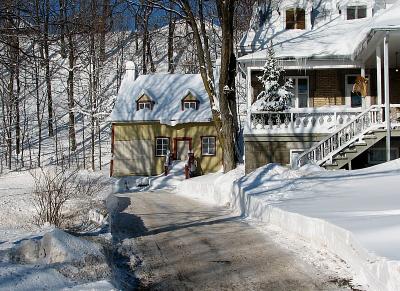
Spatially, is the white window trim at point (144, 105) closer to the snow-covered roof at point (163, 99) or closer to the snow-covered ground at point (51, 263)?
the snow-covered roof at point (163, 99)

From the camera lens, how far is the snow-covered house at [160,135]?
2931 cm

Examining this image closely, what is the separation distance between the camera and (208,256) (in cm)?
776

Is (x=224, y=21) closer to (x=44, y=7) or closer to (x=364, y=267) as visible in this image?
(x=44, y=7)

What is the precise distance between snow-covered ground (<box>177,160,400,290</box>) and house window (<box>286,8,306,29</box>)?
10776 mm

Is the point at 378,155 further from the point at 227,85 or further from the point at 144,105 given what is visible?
the point at 144,105

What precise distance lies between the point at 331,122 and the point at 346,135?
1.13 metres

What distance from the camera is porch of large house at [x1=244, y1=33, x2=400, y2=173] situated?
16938mm

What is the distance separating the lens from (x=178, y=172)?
2773 centimetres

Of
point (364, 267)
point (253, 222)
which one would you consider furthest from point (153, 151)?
point (364, 267)

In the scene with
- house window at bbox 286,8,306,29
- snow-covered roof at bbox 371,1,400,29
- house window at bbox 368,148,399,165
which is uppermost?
house window at bbox 286,8,306,29

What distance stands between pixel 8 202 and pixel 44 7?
7.76m

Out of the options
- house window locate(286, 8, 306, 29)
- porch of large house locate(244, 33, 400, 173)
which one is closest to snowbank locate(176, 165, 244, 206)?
porch of large house locate(244, 33, 400, 173)

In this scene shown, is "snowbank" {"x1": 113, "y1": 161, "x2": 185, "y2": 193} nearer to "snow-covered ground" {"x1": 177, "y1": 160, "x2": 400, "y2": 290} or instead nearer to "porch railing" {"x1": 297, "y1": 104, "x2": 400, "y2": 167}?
"snow-covered ground" {"x1": 177, "y1": 160, "x2": 400, "y2": 290}

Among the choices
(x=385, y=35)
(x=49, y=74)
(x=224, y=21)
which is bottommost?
(x=49, y=74)
